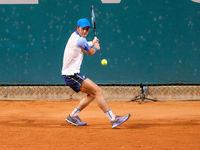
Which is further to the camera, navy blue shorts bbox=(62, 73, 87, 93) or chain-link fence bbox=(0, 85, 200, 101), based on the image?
chain-link fence bbox=(0, 85, 200, 101)

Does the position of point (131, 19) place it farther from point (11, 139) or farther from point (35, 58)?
point (11, 139)

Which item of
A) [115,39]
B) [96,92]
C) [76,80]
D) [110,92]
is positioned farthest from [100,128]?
[115,39]

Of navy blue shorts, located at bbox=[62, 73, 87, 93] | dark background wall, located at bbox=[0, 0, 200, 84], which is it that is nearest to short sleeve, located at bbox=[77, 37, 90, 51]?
navy blue shorts, located at bbox=[62, 73, 87, 93]

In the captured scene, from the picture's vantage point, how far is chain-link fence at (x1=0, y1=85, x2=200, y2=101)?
26.3ft

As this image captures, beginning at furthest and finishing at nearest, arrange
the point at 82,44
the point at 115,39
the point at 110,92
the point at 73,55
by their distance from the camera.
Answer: the point at 110,92
the point at 115,39
the point at 73,55
the point at 82,44

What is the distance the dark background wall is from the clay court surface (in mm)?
684

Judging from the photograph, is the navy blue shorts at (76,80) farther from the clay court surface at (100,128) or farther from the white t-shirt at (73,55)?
the clay court surface at (100,128)

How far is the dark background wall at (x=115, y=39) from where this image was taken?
788 centimetres

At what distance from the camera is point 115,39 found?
794 centimetres

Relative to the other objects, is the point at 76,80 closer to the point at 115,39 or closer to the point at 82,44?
the point at 82,44

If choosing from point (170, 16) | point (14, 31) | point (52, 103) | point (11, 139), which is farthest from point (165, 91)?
point (11, 139)

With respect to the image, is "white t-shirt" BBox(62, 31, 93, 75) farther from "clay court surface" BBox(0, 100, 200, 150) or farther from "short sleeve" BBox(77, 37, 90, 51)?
"clay court surface" BBox(0, 100, 200, 150)

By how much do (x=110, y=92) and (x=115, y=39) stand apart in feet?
4.02

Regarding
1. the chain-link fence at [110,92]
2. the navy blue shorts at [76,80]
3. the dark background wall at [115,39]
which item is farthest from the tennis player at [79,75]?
the chain-link fence at [110,92]
